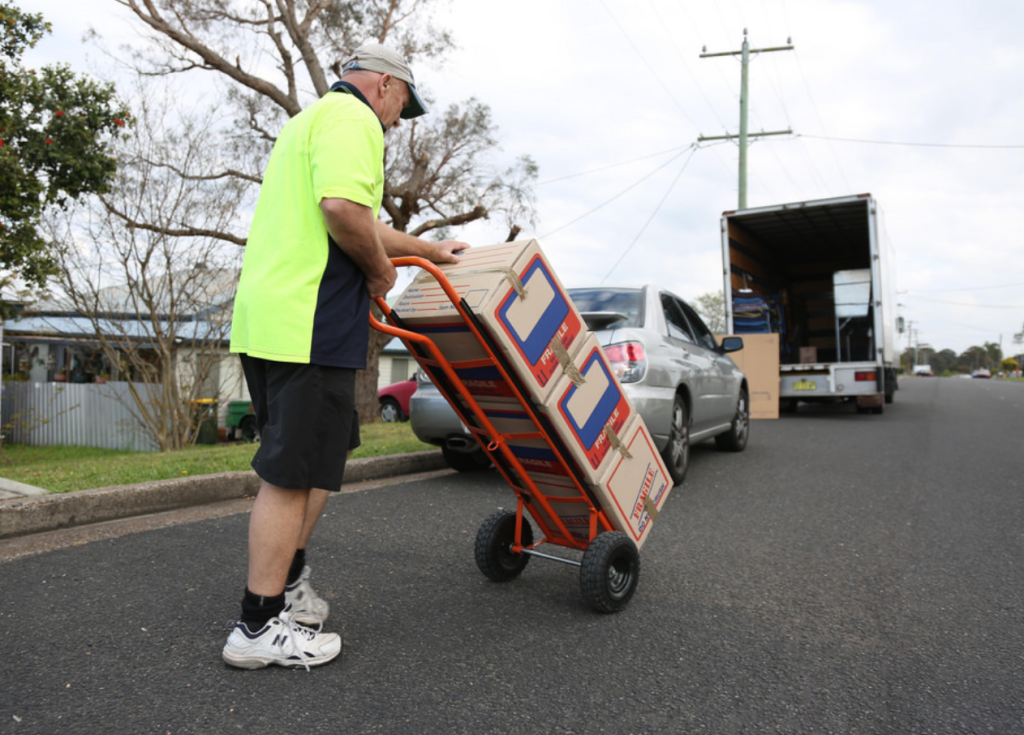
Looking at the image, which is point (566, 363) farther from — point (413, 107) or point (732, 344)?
point (732, 344)

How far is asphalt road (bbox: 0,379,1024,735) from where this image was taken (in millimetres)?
2033

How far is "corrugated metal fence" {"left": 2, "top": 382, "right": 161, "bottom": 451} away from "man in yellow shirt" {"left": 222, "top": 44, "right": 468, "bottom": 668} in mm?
13618

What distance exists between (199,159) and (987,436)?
11.7 meters

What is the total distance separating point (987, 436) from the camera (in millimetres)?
9484

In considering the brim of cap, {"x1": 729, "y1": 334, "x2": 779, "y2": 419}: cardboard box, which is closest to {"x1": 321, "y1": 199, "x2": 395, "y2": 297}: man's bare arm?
the brim of cap

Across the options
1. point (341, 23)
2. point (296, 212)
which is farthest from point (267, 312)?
point (341, 23)

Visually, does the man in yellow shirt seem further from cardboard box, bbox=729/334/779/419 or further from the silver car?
cardboard box, bbox=729/334/779/419

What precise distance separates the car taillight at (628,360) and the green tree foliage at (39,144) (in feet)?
24.0

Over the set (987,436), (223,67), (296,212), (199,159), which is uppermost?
(223,67)

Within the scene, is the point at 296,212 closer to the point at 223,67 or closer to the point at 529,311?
the point at 529,311

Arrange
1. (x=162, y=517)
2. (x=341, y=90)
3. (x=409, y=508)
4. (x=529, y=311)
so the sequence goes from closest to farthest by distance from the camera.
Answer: (x=341, y=90) → (x=529, y=311) → (x=162, y=517) → (x=409, y=508)

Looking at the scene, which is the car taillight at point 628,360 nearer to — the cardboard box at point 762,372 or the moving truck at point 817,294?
the cardboard box at point 762,372

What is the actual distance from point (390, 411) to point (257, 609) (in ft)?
53.0

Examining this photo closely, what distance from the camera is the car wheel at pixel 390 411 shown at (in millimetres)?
17922
